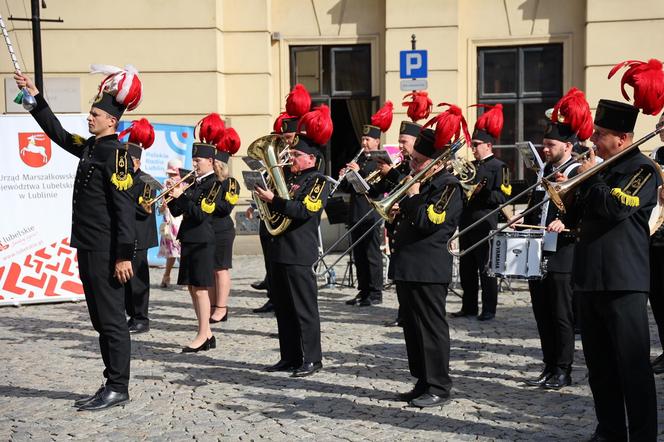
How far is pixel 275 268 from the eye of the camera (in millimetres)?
7277

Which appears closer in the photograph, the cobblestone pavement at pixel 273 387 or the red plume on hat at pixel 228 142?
the cobblestone pavement at pixel 273 387

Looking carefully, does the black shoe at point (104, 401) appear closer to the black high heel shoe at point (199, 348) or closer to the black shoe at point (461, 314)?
the black high heel shoe at point (199, 348)

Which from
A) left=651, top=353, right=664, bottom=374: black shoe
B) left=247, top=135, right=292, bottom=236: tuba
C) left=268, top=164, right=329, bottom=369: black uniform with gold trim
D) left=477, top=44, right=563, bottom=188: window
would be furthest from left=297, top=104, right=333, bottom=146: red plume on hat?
left=477, top=44, right=563, bottom=188: window

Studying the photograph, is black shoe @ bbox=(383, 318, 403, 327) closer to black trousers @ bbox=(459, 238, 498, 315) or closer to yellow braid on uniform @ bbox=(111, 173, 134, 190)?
black trousers @ bbox=(459, 238, 498, 315)

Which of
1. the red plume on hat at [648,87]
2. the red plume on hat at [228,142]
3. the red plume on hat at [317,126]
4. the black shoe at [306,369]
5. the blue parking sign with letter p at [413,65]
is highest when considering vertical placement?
the blue parking sign with letter p at [413,65]

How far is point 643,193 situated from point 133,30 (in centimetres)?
1134

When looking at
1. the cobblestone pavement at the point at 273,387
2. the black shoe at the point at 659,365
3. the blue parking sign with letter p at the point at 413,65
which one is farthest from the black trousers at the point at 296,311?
the blue parking sign with letter p at the point at 413,65

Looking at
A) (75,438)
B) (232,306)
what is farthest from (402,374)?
(232,306)

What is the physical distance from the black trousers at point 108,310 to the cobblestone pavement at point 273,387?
247 millimetres

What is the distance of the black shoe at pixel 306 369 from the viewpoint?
23.2 feet

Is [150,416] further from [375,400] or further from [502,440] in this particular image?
[502,440]

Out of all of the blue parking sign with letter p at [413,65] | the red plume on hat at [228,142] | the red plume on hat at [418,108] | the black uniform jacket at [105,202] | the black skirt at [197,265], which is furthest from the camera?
the blue parking sign with letter p at [413,65]

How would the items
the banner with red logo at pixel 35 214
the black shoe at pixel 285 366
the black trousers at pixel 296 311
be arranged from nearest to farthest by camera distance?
the black trousers at pixel 296 311, the black shoe at pixel 285 366, the banner with red logo at pixel 35 214

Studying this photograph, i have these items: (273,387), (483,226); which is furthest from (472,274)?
(273,387)
